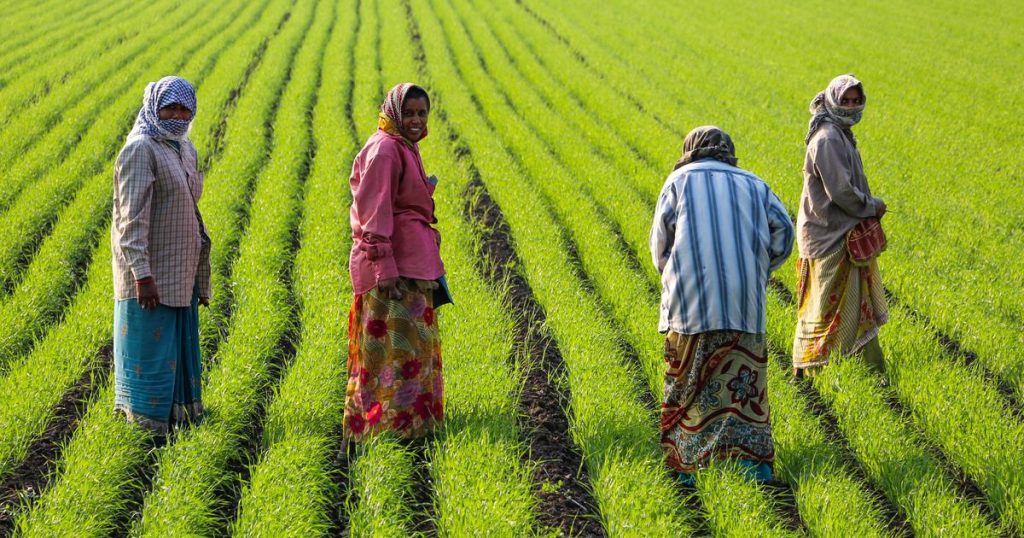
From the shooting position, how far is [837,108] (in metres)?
5.09

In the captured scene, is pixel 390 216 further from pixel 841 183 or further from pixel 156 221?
pixel 841 183

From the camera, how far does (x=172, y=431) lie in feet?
14.2

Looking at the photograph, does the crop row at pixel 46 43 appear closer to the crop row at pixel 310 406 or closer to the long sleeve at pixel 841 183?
the crop row at pixel 310 406

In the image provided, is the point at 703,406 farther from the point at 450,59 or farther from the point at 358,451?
the point at 450,59

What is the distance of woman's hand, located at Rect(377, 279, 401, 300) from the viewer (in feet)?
13.0

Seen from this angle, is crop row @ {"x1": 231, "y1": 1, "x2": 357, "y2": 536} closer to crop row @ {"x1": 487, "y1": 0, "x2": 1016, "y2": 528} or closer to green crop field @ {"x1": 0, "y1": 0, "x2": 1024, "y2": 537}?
green crop field @ {"x1": 0, "y1": 0, "x2": 1024, "y2": 537}

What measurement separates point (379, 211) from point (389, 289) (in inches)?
14.1

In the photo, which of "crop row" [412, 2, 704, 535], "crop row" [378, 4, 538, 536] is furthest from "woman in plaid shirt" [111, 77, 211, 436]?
"crop row" [412, 2, 704, 535]

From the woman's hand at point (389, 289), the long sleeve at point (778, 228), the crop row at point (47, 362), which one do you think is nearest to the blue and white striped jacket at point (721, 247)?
the long sleeve at point (778, 228)

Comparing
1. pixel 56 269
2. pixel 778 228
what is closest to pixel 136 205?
pixel 778 228

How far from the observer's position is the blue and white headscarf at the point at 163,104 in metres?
4.06

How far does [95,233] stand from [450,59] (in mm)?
10923

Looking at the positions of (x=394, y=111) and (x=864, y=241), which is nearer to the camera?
(x=394, y=111)

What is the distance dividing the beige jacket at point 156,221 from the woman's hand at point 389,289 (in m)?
0.99
